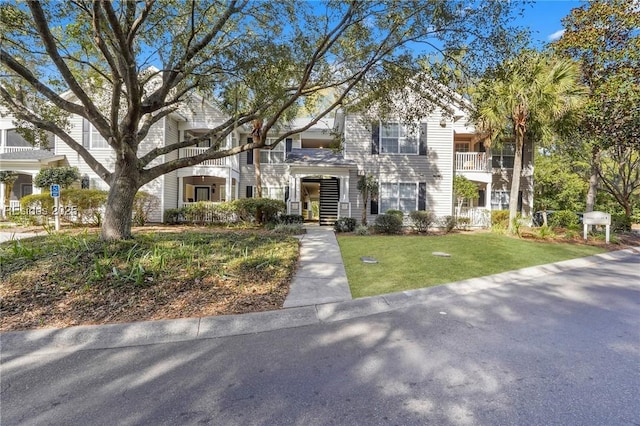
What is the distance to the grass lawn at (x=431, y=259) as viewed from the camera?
20.5 ft

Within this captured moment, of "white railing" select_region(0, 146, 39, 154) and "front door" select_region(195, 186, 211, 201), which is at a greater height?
"white railing" select_region(0, 146, 39, 154)

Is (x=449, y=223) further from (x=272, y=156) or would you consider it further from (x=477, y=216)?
(x=272, y=156)

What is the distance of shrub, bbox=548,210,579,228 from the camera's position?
16058mm

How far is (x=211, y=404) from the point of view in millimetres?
2535

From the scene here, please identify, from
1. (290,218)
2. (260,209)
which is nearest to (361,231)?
(290,218)

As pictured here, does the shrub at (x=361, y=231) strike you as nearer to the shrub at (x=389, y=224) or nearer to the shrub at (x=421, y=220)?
the shrub at (x=389, y=224)

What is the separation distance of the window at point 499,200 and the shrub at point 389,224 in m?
8.48

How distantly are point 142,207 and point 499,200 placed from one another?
19844 mm

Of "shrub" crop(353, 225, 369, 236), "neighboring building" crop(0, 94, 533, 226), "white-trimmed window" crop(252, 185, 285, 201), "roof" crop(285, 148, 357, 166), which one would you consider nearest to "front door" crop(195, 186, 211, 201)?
"neighboring building" crop(0, 94, 533, 226)

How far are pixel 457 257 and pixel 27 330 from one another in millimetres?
8529

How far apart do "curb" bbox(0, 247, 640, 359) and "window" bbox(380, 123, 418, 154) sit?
12982 mm

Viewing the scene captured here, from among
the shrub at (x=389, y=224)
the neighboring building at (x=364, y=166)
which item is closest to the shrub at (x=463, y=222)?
the neighboring building at (x=364, y=166)

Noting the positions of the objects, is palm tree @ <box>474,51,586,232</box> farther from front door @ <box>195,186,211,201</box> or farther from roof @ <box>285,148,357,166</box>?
front door @ <box>195,186,211,201</box>

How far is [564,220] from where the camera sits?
16484 millimetres
